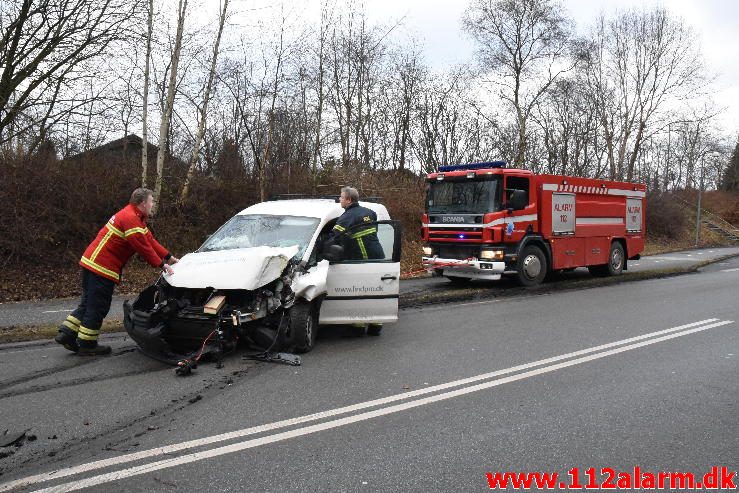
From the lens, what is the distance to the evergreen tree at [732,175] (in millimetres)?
70725

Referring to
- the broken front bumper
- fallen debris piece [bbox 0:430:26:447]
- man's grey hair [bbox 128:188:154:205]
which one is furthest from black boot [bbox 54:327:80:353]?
the broken front bumper

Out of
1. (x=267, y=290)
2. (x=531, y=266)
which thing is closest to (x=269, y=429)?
(x=267, y=290)

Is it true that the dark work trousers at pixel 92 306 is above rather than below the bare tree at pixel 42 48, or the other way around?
below

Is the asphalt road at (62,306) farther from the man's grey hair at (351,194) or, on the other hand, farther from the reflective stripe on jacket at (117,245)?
the man's grey hair at (351,194)

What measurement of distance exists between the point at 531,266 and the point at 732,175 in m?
72.2

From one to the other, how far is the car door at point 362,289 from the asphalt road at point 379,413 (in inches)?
13.8

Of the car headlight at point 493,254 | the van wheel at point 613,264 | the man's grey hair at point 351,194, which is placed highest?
the man's grey hair at point 351,194

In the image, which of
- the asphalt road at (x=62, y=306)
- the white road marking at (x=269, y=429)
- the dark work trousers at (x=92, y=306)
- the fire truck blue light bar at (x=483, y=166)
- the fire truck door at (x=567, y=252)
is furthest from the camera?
the fire truck door at (x=567, y=252)

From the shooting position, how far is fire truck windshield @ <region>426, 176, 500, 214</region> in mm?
12484

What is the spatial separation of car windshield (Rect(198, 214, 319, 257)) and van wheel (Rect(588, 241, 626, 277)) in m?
10.6

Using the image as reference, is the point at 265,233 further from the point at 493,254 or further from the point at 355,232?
the point at 493,254

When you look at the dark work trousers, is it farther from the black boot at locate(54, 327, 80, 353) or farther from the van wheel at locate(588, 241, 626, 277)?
the van wheel at locate(588, 241, 626, 277)

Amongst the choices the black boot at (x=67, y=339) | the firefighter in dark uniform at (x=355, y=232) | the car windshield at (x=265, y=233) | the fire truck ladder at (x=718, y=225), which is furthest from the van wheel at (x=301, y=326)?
the fire truck ladder at (x=718, y=225)

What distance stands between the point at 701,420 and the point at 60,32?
15688 mm
